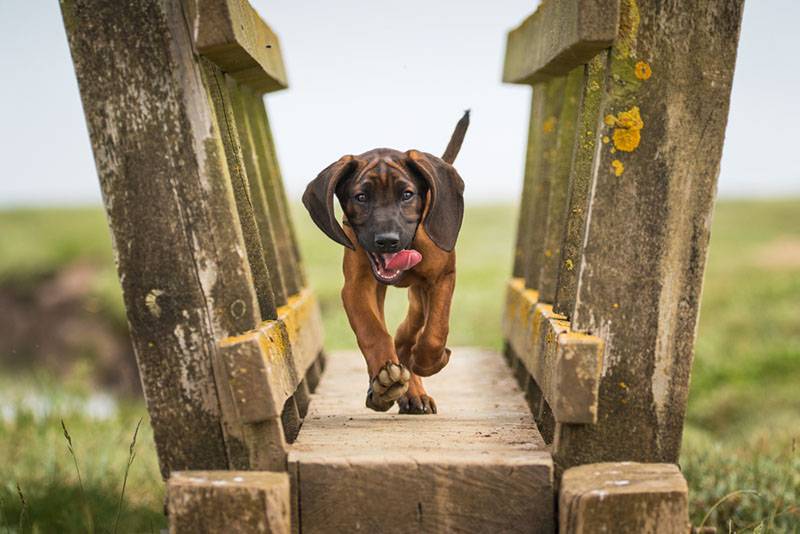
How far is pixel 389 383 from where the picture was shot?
346 cm

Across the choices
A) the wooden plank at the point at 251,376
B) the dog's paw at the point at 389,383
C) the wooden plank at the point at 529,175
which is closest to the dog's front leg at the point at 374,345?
the dog's paw at the point at 389,383

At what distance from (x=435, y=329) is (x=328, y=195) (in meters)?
0.85

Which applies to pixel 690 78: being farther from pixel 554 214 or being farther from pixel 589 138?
pixel 554 214

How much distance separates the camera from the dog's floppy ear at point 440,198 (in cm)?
329

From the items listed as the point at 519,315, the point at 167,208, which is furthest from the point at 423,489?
the point at 519,315

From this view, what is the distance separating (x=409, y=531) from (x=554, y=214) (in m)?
1.80

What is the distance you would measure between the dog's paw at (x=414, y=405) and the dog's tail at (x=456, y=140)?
1.15m

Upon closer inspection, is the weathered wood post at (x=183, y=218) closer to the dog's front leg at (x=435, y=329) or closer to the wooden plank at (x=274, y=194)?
the dog's front leg at (x=435, y=329)

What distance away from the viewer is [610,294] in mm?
3256

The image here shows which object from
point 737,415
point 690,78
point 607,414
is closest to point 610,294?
point 607,414

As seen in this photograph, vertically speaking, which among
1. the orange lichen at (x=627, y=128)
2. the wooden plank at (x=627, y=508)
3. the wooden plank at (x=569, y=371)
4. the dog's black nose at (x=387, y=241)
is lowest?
the wooden plank at (x=627, y=508)

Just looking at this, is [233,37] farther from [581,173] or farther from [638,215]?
[638,215]

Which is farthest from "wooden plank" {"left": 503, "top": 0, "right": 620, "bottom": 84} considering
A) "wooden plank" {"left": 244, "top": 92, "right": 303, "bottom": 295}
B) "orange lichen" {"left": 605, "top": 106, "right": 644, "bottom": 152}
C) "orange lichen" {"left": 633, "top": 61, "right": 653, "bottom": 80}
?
"wooden plank" {"left": 244, "top": 92, "right": 303, "bottom": 295}

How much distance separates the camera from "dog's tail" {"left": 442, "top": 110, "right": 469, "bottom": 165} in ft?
12.8
